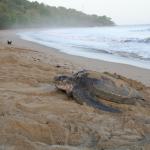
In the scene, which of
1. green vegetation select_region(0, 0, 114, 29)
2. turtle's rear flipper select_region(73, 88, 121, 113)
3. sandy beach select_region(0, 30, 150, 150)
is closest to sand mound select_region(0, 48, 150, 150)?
sandy beach select_region(0, 30, 150, 150)

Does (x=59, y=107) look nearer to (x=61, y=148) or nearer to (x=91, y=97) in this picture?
(x=91, y=97)

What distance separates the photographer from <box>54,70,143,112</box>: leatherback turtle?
4719 millimetres

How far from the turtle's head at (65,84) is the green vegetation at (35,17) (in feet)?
121

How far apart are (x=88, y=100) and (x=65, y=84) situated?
A: 0.55m

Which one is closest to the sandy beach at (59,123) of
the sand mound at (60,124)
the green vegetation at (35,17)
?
the sand mound at (60,124)

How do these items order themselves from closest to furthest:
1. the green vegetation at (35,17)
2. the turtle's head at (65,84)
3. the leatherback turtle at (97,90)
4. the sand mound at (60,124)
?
the sand mound at (60,124) → the leatherback turtle at (97,90) → the turtle's head at (65,84) → the green vegetation at (35,17)

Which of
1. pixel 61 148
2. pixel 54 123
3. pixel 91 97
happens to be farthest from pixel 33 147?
pixel 91 97

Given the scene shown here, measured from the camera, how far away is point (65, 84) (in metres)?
5.04

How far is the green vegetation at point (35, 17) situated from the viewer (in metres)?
45.5

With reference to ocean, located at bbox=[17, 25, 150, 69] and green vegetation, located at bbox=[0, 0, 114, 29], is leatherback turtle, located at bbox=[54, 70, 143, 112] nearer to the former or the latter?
ocean, located at bbox=[17, 25, 150, 69]

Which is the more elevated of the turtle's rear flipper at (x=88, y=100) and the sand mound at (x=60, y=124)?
the turtle's rear flipper at (x=88, y=100)

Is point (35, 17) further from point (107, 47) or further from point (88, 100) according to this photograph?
point (88, 100)

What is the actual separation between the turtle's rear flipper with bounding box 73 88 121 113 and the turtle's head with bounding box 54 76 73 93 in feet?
0.50

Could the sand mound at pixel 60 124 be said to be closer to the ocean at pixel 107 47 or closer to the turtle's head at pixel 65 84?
the turtle's head at pixel 65 84
